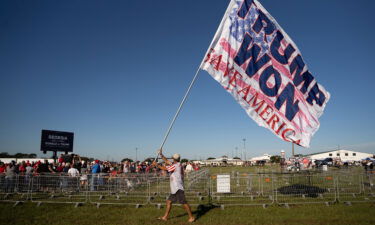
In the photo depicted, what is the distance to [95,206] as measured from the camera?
1068cm

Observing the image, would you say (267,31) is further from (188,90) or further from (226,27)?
(188,90)

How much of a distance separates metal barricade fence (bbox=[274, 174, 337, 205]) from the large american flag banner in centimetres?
315

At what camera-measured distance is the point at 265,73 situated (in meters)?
9.64

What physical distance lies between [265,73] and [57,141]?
27.8 metres

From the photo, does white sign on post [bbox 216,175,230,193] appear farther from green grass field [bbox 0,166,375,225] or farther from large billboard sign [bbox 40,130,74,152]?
large billboard sign [bbox 40,130,74,152]

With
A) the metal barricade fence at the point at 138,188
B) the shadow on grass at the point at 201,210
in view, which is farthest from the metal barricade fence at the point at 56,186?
the shadow on grass at the point at 201,210

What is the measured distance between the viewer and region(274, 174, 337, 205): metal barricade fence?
11.3 m

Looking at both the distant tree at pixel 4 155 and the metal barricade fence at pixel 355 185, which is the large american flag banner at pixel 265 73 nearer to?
the metal barricade fence at pixel 355 185

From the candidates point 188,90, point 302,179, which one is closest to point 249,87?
point 188,90

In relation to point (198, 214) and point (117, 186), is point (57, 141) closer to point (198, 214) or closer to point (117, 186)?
point (117, 186)

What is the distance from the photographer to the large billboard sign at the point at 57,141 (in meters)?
29.1

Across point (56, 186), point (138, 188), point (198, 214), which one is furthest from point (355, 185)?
point (56, 186)

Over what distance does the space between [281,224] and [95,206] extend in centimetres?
715

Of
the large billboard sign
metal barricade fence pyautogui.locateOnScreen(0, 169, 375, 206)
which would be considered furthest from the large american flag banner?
the large billboard sign
